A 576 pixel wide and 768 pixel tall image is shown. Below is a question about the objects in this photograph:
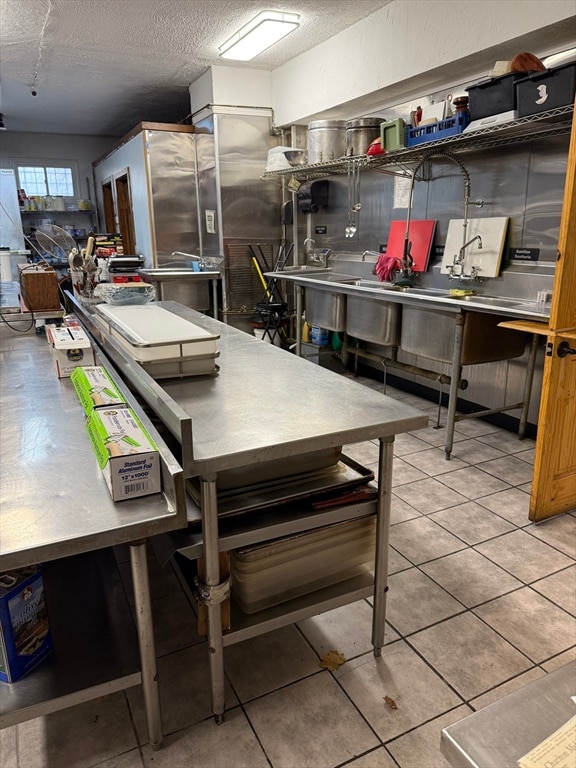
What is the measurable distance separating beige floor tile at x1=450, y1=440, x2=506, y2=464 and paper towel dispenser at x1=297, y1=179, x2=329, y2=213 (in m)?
3.06

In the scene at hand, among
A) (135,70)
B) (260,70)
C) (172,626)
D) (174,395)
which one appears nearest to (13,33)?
(135,70)

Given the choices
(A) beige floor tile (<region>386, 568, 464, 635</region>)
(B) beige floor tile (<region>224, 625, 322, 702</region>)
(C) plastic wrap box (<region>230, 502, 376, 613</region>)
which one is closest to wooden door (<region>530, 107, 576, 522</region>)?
(A) beige floor tile (<region>386, 568, 464, 635</region>)

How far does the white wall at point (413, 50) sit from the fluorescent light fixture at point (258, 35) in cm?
49

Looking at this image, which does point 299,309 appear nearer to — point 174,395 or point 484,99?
point 484,99

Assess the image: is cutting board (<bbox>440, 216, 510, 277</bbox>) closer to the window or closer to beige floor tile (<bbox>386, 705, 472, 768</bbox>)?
beige floor tile (<bbox>386, 705, 472, 768</bbox>)

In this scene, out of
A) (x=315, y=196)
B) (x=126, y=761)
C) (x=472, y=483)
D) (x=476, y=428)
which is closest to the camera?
(x=126, y=761)

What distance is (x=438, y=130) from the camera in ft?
11.7

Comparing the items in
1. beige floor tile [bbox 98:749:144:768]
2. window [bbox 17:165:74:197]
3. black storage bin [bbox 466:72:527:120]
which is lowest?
beige floor tile [bbox 98:749:144:768]

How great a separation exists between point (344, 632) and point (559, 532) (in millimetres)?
1333

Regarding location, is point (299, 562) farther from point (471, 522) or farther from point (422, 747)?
point (471, 522)

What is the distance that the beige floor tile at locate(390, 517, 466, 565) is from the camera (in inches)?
97.5

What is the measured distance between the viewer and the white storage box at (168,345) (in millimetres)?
1721

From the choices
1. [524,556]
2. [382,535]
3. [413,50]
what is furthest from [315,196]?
[382,535]

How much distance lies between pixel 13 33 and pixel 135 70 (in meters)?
→ 1.37
